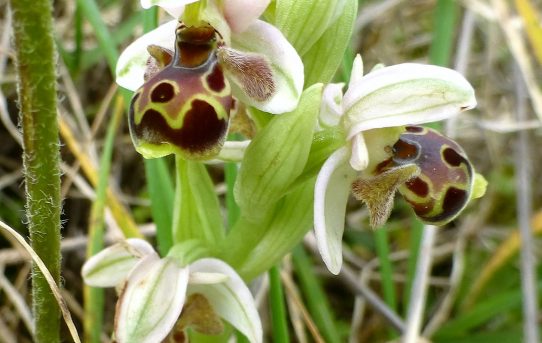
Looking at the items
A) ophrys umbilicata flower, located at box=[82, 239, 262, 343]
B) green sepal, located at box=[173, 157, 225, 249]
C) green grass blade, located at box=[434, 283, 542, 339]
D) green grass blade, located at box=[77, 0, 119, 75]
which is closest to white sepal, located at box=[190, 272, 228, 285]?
ophrys umbilicata flower, located at box=[82, 239, 262, 343]

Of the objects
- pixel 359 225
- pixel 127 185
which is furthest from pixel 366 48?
pixel 127 185

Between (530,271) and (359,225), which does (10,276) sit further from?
(530,271)

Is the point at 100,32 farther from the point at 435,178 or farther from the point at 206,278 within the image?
the point at 435,178

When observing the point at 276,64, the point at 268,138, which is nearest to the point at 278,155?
the point at 268,138

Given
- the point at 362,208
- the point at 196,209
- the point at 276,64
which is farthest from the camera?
the point at 362,208

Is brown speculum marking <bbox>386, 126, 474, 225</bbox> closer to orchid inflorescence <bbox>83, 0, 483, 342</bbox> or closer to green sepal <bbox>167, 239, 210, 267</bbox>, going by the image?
orchid inflorescence <bbox>83, 0, 483, 342</bbox>

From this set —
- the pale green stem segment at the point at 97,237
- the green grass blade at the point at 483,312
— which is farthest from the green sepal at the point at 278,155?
the green grass blade at the point at 483,312

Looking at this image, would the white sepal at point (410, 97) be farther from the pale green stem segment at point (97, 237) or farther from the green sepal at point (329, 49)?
the pale green stem segment at point (97, 237)
